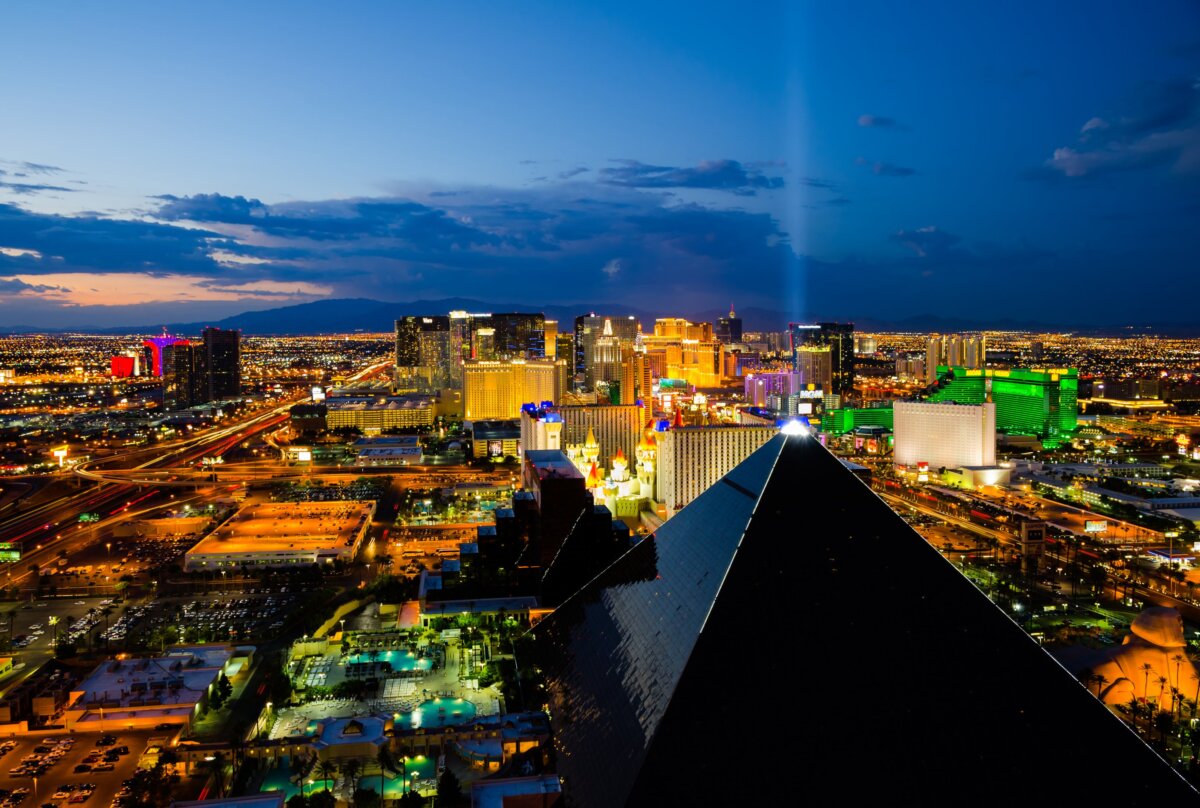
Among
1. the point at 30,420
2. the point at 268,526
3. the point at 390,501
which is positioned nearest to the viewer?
the point at 268,526

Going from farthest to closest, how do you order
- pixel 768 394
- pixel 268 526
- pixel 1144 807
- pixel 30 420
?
1. pixel 768 394
2. pixel 30 420
3. pixel 268 526
4. pixel 1144 807

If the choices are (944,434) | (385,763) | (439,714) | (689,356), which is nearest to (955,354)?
(689,356)

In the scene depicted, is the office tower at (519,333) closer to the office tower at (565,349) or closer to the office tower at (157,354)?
the office tower at (565,349)

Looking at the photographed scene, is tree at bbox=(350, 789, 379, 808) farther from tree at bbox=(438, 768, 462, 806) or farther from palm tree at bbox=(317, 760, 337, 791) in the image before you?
tree at bbox=(438, 768, 462, 806)

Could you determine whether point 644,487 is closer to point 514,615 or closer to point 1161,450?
point 514,615

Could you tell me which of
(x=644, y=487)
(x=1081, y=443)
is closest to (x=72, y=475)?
(x=644, y=487)

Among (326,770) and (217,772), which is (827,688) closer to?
(326,770)
